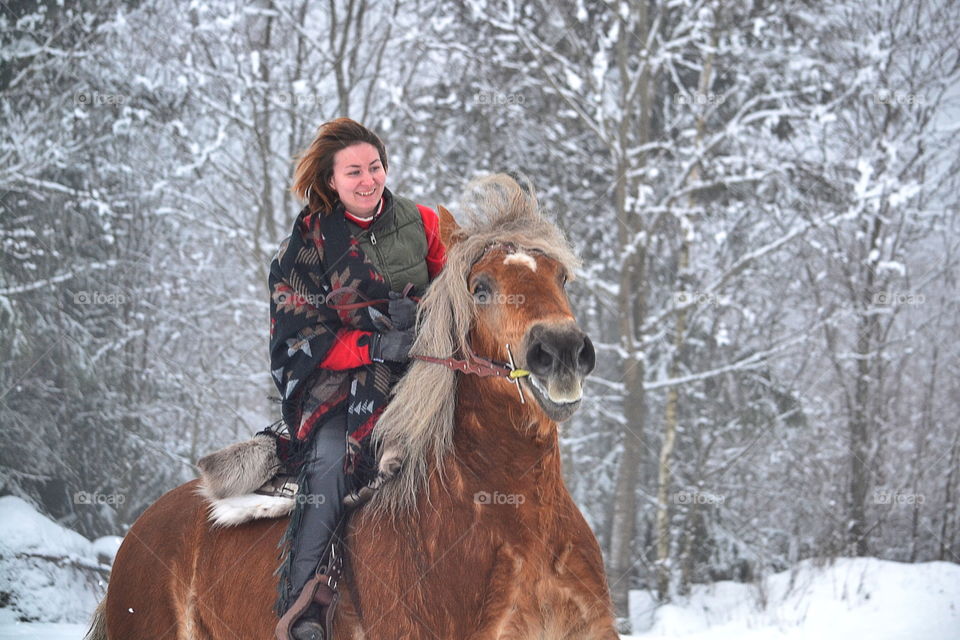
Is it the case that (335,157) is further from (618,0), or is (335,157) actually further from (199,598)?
(618,0)

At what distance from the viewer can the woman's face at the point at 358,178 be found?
335 centimetres

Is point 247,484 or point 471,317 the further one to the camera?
point 247,484

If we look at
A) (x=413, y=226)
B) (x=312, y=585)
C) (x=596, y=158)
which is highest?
(x=596, y=158)

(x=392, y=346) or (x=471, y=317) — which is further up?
(x=471, y=317)

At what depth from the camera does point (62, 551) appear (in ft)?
28.4

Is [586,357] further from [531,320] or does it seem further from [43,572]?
[43,572]

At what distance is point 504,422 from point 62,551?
24.6ft

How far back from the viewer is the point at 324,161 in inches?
134

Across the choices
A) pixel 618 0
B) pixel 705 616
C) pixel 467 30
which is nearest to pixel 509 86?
pixel 467 30

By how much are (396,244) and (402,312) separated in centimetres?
32

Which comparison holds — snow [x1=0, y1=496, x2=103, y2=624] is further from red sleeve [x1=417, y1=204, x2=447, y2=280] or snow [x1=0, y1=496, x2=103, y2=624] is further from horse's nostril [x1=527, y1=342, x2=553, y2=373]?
horse's nostril [x1=527, y1=342, x2=553, y2=373]

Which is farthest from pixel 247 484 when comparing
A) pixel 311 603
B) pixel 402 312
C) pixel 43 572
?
pixel 43 572

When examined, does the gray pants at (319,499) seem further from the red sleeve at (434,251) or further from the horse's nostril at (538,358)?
the horse's nostril at (538,358)

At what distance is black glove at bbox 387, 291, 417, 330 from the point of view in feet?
10.6
